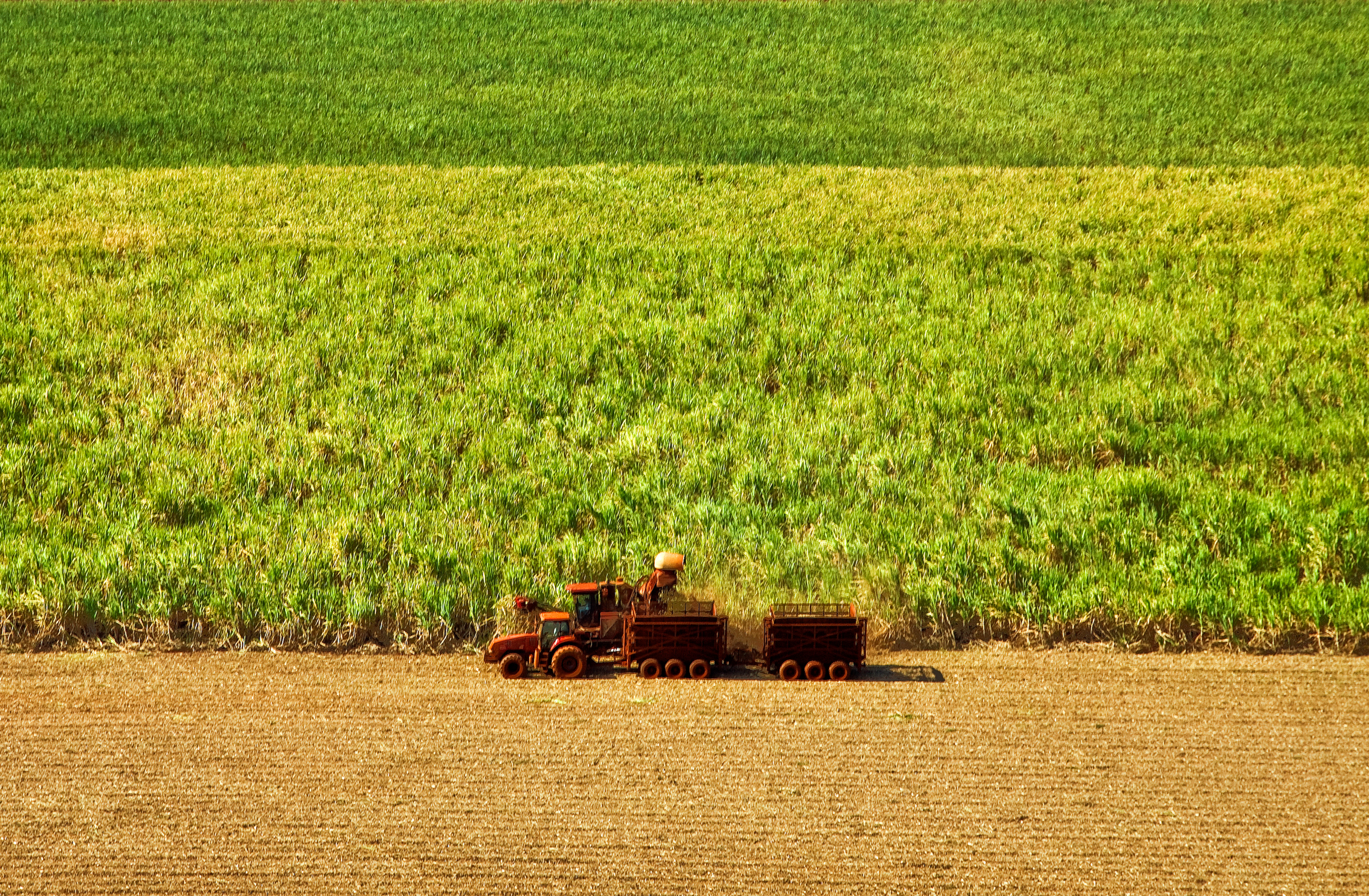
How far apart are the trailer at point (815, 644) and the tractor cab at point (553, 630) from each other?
1.29 m

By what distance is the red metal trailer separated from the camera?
23.6 ft

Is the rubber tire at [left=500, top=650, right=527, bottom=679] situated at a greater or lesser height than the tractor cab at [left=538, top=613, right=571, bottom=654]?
lesser

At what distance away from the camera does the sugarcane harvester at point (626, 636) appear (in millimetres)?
7195

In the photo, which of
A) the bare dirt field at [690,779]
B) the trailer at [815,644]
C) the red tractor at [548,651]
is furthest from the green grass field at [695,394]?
the trailer at [815,644]

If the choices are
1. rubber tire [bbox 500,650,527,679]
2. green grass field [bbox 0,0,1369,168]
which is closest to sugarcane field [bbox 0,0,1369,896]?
rubber tire [bbox 500,650,527,679]

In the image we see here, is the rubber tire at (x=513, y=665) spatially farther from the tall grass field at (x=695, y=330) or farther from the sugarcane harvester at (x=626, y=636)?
the tall grass field at (x=695, y=330)

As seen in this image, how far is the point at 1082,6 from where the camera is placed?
880 inches

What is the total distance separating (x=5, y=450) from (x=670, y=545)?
6.21 metres

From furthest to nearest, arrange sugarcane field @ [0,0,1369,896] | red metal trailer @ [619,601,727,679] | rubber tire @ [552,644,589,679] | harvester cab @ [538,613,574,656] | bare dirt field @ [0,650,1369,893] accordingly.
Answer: harvester cab @ [538,613,574,656] → rubber tire @ [552,644,589,679] → red metal trailer @ [619,601,727,679] → sugarcane field @ [0,0,1369,896] → bare dirt field @ [0,650,1369,893]

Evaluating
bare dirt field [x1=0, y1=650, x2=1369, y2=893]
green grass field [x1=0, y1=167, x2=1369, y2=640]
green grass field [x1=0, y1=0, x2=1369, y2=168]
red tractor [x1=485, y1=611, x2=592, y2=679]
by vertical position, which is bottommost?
bare dirt field [x1=0, y1=650, x2=1369, y2=893]

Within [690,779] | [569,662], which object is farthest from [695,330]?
[690,779]

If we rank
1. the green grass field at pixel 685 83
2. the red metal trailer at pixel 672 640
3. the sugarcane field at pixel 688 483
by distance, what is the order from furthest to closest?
the green grass field at pixel 685 83 → the red metal trailer at pixel 672 640 → the sugarcane field at pixel 688 483

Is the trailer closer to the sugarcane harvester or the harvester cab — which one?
the sugarcane harvester

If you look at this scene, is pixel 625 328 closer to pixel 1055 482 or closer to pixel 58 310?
pixel 1055 482
